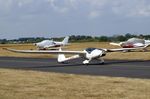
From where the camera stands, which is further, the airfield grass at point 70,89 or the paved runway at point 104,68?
the paved runway at point 104,68

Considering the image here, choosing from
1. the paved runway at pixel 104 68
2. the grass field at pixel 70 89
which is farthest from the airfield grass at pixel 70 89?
the paved runway at pixel 104 68

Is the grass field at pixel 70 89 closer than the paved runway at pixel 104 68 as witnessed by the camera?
Yes

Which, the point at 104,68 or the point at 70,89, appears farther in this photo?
the point at 104,68

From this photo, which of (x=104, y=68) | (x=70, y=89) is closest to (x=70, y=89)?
(x=70, y=89)

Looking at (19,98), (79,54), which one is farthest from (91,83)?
(79,54)

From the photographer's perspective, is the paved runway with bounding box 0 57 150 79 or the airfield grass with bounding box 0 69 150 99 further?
the paved runway with bounding box 0 57 150 79

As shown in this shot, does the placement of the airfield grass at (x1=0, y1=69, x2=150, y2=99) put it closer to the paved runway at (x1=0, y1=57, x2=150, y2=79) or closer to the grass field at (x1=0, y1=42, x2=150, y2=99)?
the grass field at (x1=0, y1=42, x2=150, y2=99)

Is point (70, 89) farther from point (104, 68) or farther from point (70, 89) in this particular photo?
point (104, 68)

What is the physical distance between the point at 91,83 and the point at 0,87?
4393 mm

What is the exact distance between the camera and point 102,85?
2152 cm

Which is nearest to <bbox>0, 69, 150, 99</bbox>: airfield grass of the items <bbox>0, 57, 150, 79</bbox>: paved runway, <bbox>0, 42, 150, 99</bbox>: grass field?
<bbox>0, 42, 150, 99</bbox>: grass field

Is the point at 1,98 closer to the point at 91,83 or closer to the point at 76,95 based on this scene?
the point at 76,95

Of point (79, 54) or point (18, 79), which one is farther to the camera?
point (79, 54)

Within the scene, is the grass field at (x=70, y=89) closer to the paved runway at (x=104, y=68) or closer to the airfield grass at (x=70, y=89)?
the airfield grass at (x=70, y=89)
